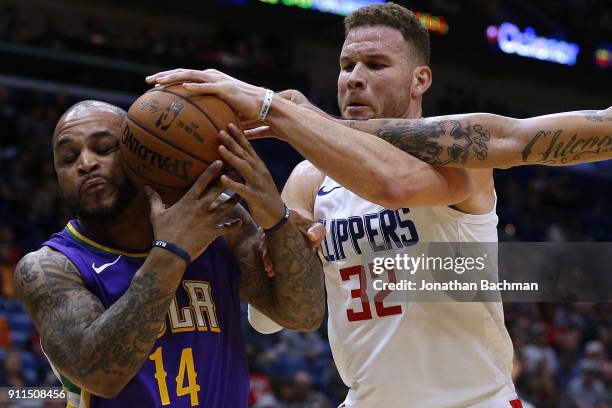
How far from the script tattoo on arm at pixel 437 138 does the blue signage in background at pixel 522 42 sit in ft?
44.0

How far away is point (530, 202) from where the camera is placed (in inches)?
643

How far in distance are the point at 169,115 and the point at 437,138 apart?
992mm

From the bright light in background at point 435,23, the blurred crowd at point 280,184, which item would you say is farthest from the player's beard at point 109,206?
the bright light in background at point 435,23

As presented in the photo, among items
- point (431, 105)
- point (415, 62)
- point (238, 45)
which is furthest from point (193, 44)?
point (415, 62)

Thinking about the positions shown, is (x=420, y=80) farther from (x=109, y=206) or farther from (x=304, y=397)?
(x=304, y=397)

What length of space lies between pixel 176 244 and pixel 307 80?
40.4 ft

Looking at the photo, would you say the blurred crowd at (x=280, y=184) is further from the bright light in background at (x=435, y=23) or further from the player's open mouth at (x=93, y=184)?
the player's open mouth at (x=93, y=184)

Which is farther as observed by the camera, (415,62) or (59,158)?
(415,62)

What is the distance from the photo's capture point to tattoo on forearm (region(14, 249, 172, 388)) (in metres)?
2.62

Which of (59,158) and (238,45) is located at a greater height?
(238,45)

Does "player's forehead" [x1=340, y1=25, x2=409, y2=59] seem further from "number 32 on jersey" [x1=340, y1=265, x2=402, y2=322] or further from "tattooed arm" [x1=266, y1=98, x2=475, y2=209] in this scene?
"number 32 on jersey" [x1=340, y1=265, x2=402, y2=322]

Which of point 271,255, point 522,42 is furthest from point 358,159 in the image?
point 522,42

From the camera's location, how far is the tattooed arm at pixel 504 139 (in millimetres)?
3123

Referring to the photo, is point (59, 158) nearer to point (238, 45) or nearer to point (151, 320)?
point (151, 320)
